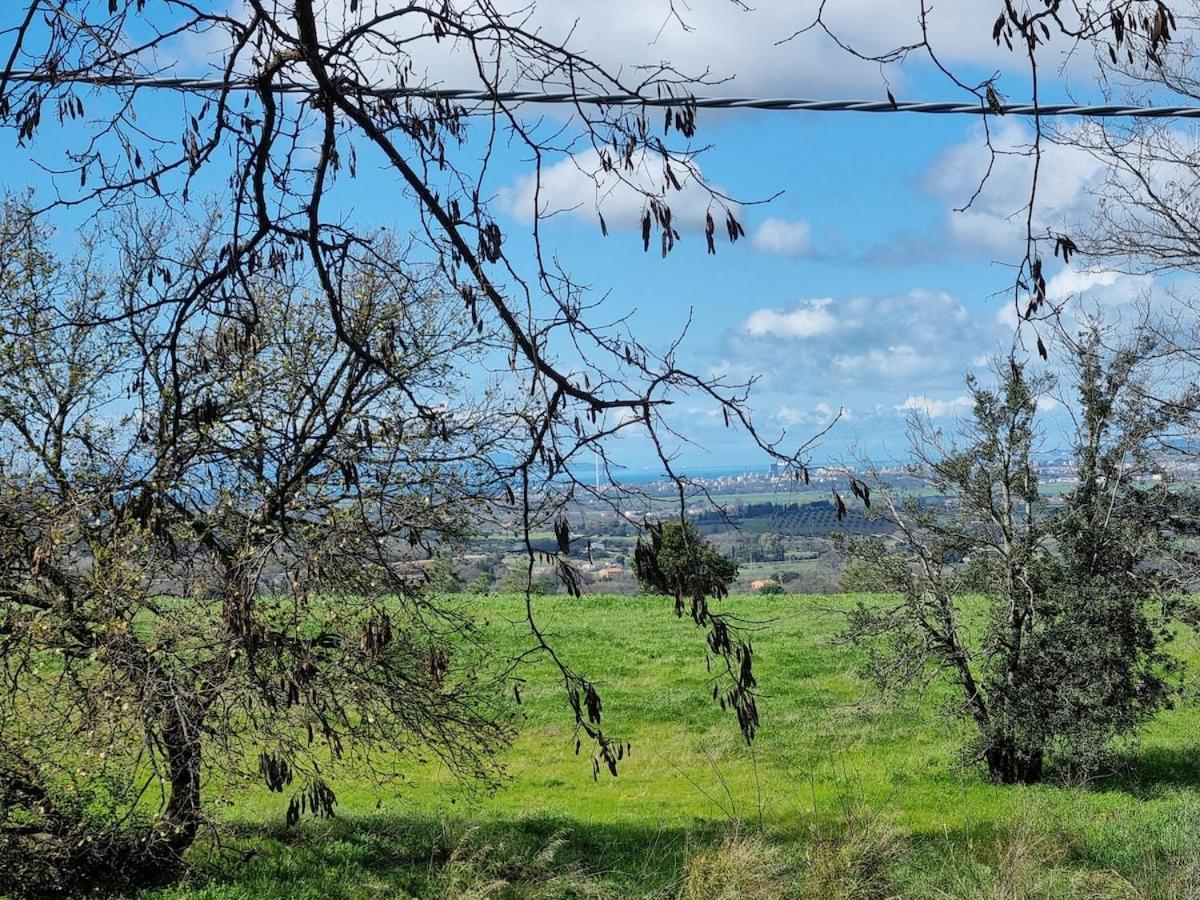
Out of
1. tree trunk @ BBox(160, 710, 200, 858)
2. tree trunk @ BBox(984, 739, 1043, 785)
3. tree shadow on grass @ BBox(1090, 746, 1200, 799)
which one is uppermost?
tree trunk @ BBox(160, 710, 200, 858)

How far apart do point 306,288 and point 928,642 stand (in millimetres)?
8509

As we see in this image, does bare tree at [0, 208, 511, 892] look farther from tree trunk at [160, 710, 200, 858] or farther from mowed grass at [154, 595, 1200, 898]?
mowed grass at [154, 595, 1200, 898]

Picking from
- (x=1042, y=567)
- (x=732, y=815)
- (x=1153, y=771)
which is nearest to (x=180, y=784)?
(x=732, y=815)

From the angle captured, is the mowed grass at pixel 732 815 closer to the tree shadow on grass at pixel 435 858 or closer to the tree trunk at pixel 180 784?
the tree shadow on grass at pixel 435 858

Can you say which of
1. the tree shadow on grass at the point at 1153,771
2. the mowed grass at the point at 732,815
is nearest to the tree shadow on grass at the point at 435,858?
the mowed grass at the point at 732,815

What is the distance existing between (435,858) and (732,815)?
2905mm

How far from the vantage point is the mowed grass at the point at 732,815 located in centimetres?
724

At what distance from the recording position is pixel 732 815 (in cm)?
1073

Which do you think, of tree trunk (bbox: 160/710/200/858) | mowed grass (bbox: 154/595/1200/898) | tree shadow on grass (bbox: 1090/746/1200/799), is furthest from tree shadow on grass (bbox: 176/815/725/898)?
tree shadow on grass (bbox: 1090/746/1200/799)

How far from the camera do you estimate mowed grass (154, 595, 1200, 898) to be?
7.24 meters

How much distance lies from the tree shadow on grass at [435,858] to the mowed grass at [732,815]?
Answer: 0.03 meters

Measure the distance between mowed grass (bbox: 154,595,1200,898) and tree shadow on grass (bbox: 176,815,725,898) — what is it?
32 millimetres

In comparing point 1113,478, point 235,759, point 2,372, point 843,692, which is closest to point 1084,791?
point 1113,478

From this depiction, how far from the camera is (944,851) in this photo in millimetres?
10117
